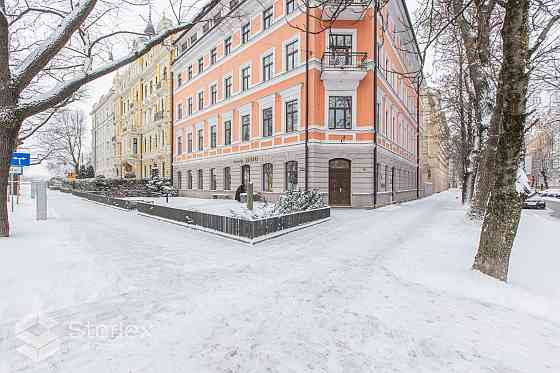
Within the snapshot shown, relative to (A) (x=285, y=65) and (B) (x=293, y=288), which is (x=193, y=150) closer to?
(A) (x=285, y=65)

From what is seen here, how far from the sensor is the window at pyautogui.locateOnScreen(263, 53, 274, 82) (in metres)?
22.2

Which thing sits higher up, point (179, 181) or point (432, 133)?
point (432, 133)

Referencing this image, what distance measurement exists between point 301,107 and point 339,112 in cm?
237

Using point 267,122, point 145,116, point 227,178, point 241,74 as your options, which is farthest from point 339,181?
point 145,116

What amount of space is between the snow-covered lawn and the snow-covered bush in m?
3.72

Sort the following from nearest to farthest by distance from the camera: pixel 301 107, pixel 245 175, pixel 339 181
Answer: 1. pixel 339 181
2. pixel 301 107
3. pixel 245 175

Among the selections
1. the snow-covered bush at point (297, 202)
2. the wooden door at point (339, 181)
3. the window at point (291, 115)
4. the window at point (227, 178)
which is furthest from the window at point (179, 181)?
the snow-covered bush at point (297, 202)

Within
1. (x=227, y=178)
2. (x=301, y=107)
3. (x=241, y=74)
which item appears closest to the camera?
(x=301, y=107)

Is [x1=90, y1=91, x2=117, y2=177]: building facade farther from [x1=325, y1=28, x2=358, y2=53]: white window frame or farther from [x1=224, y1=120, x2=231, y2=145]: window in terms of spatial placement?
[x1=325, y1=28, x2=358, y2=53]: white window frame

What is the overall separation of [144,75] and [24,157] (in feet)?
105

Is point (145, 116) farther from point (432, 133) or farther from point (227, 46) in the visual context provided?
point (432, 133)

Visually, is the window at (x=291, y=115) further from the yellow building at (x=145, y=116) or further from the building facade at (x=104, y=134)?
Result: the building facade at (x=104, y=134)

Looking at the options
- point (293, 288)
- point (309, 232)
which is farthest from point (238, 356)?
point (309, 232)

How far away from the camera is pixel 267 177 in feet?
72.9
